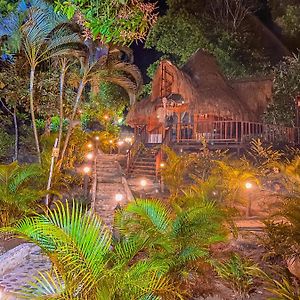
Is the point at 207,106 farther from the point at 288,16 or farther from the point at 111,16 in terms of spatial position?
the point at 111,16

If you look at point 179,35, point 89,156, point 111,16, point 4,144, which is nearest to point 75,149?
point 89,156

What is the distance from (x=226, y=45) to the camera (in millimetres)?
19828

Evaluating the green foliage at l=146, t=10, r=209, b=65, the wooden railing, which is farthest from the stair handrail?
the green foliage at l=146, t=10, r=209, b=65

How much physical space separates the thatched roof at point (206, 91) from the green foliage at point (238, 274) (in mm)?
11160

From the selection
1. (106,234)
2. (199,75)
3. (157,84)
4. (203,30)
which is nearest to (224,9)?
(203,30)

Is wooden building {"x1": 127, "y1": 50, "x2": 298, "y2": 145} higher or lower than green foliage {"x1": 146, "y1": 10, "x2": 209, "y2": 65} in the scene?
lower

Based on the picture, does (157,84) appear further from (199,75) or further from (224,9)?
(224,9)

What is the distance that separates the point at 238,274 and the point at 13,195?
15.2ft

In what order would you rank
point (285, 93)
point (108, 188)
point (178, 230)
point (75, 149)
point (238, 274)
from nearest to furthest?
point (178, 230) → point (238, 274) → point (108, 188) → point (75, 149) → point (285, 93)

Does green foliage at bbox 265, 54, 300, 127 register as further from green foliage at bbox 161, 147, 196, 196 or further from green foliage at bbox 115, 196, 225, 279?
green foliage at bbox 115, 196, 225, 279

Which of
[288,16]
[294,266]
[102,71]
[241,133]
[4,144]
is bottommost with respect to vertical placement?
[294,266]

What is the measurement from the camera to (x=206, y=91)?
54.9 ft

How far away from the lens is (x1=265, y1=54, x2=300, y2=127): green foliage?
1672 cm

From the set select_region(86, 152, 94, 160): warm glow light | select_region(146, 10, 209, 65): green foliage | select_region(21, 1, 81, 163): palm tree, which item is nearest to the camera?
select_region(21, 1, 81, 163): palm tree
